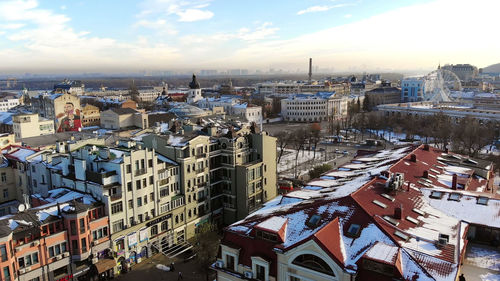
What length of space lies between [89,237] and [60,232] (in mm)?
2389

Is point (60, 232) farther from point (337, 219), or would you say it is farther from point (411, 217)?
point (411, 217)

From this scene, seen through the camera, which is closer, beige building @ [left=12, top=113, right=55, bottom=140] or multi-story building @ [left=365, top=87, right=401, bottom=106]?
beige building @ [left=12, top=113, right=55, bottom=140]

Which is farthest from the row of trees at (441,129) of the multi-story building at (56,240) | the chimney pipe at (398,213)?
the multi-story building at (56,240)

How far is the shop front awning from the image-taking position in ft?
107

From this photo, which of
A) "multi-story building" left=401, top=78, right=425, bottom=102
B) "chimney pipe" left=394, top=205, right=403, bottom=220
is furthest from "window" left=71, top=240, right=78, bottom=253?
"multi-story building" left=401, top=78, right=425, bottom=102

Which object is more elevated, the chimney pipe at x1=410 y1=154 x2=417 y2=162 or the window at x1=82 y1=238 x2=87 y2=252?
the chimney pipe at x1=410 y1=154 x2=417 y2=162

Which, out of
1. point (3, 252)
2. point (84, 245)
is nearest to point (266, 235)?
point (84, 245)

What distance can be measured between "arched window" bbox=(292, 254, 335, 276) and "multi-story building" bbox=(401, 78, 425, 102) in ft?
572

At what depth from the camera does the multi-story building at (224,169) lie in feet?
136

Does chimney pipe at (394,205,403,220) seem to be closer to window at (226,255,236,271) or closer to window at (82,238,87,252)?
window at (226,255,236,271)

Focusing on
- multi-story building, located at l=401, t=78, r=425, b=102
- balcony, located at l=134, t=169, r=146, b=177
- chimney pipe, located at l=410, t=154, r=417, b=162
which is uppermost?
multi-story building, located at l=401, t=78, r=425, b=102

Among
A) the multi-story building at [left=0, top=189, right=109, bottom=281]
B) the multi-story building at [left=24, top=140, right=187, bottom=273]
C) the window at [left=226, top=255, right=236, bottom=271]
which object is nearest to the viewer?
the window at [left=226, top=255, right=236, bottom=271]

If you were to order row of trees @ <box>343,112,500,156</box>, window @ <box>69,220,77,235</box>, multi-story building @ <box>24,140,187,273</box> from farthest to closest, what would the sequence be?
row of trees @ <box>343,112,500,156</box>, multi-story building @ <box>24,140,187,273</box>, window @ <box>69,220,77,235</box>

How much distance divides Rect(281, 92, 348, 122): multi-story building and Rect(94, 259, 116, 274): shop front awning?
381 feet
